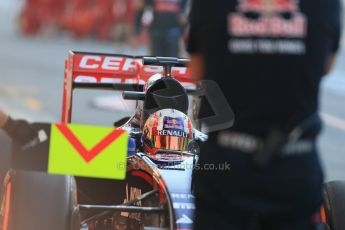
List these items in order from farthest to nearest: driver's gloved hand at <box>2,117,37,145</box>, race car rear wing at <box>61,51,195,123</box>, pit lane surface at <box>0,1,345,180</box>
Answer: pit lane surface at <box>0,1,345,180</box> → race car rear wing at <box>61,51,195,123</box> → driver's gloved hand at <box>2,117,37,145</box>

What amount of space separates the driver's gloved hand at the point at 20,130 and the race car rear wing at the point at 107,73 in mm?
2628

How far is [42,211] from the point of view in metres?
4.71

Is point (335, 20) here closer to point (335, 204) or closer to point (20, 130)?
point (20, 130)

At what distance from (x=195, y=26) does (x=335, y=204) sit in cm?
220

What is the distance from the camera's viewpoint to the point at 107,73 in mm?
6809

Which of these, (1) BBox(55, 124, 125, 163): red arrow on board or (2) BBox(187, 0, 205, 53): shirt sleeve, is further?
(1) BBox(55, 124, 125, 163): red arrow on board

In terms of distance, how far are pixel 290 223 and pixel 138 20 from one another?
12816mm

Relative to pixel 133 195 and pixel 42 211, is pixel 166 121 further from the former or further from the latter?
pixel 42 211

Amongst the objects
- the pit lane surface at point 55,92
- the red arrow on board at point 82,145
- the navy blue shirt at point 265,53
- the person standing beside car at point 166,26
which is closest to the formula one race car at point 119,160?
the red arrow on board at point 82,145

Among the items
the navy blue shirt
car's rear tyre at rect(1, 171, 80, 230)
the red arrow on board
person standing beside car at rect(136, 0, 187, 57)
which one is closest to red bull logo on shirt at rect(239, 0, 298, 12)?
the navy blue shirt

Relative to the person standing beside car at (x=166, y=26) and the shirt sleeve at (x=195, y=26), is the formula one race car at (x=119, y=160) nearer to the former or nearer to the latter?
the shirt sleeve at (x=195, y=26)

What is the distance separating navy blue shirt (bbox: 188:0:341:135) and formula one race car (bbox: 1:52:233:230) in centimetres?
16

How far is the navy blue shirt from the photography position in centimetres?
336

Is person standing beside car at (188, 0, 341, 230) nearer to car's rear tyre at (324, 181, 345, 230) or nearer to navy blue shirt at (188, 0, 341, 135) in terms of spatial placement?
navy blue shirt at (188, 0, 341, 135)
